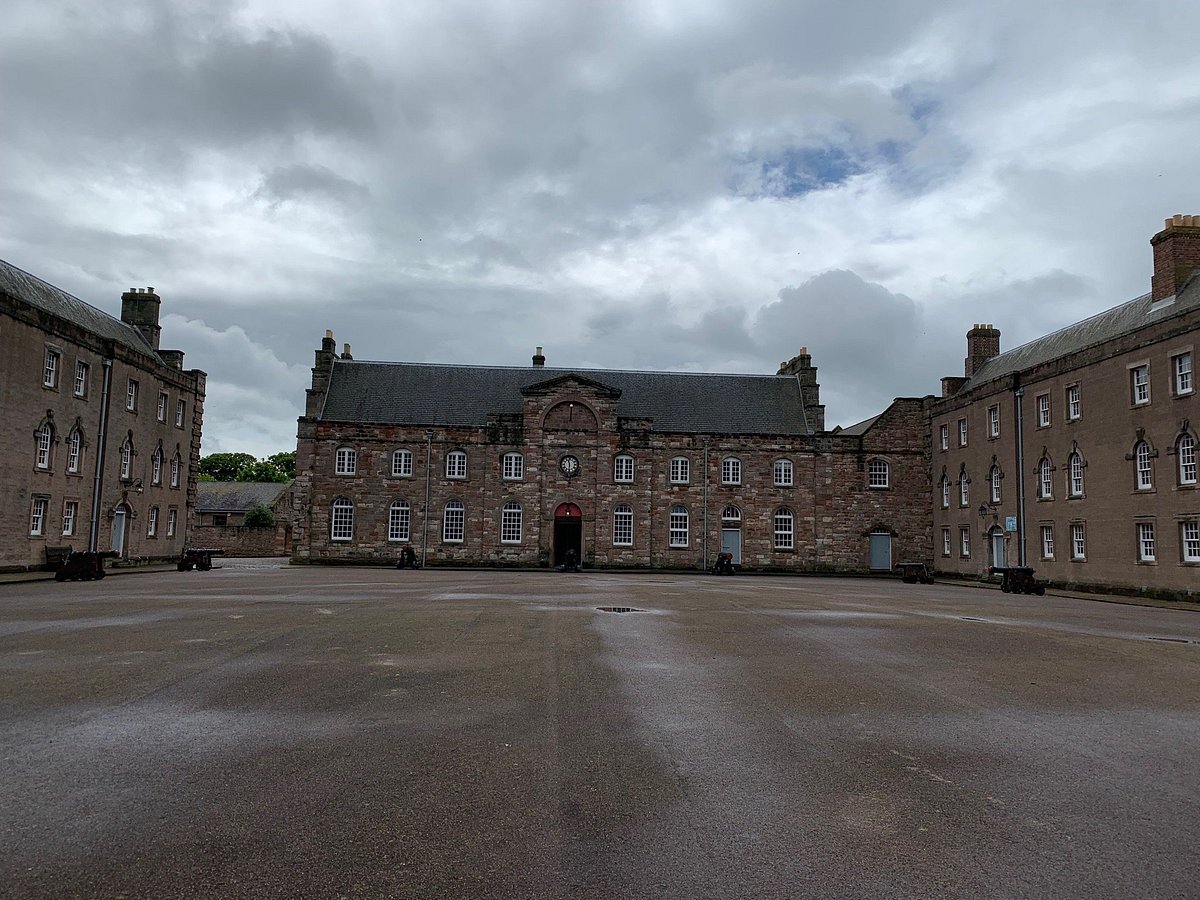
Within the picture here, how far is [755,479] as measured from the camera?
4947 cm

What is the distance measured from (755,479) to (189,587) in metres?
33.5

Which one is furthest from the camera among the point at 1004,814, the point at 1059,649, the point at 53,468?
the point at 53,468

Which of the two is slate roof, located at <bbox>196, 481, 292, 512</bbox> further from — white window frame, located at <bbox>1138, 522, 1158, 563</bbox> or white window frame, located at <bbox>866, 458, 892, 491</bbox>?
white window frame, located at <bbox>1138, 522, 1158, 563</bbox>

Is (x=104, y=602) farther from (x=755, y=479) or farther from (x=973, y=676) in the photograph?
(x=755, y=479)

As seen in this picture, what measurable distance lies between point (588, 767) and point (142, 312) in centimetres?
4678

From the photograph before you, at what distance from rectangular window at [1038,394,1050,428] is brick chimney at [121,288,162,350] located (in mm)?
45082

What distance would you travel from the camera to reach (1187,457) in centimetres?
2820

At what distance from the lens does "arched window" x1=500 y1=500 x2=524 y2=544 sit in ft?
158

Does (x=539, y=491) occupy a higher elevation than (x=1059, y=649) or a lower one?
higher

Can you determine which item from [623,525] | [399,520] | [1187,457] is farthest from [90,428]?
[1187,457]

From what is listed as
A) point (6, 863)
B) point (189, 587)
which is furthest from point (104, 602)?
point (6, 863)

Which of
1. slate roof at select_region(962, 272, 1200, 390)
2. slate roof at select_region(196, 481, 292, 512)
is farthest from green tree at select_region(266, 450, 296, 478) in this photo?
slate roof at select_region(962, 272, 1200, 390)

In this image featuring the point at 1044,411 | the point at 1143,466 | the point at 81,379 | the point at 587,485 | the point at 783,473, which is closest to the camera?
the point at 1143,466

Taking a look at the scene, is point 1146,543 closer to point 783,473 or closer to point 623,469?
point 783,473
